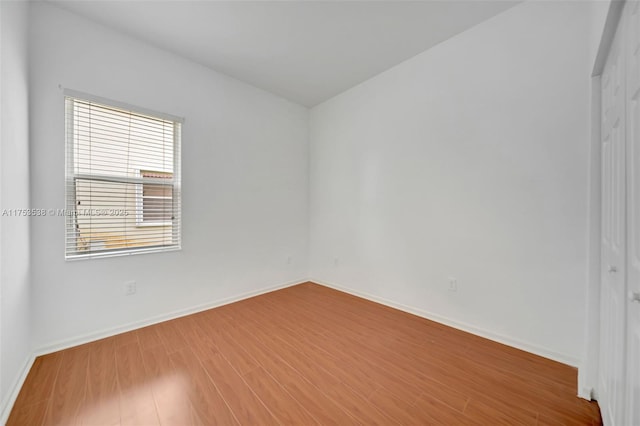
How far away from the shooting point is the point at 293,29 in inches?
Result: 92.3

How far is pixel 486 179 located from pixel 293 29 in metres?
2.31

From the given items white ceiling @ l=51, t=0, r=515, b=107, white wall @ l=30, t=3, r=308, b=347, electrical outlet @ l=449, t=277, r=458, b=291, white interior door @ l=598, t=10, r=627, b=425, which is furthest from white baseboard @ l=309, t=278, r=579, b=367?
white ceiling @ l=51, t=0, r=515, b=107

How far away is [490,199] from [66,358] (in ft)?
12.4

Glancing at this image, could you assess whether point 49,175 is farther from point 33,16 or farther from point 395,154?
point 395,154

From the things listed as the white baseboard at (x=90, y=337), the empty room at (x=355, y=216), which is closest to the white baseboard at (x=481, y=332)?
the empty room at (x=355, y=216)

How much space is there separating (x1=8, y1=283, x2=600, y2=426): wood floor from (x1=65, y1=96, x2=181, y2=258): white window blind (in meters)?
0.93

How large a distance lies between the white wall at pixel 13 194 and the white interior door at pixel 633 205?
2986 millimetres

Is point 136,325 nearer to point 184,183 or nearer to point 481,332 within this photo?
point 184,183

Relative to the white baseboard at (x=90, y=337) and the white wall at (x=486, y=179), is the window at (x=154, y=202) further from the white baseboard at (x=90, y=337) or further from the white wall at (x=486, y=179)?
the white wall at (x=486, y=179)

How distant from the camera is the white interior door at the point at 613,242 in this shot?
1077 mm

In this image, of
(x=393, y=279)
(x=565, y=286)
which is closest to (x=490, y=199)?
(x=565, y=286)

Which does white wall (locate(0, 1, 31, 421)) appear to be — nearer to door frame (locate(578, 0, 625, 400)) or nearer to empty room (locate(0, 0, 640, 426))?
empty room (locate(0, 0, 640, 426))

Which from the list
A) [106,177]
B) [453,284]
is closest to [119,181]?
[106,177]

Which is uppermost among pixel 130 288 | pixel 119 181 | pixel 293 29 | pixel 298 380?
pixel 293 29
